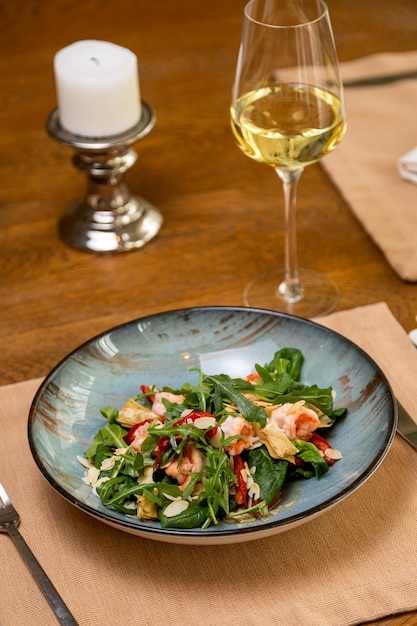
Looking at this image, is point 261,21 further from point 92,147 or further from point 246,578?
point 246,578

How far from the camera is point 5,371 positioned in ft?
4.05

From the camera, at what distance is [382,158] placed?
1599 millimetres

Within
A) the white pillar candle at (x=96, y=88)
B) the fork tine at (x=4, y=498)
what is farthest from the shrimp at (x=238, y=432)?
the white pillar candle at (x=96, y=88)

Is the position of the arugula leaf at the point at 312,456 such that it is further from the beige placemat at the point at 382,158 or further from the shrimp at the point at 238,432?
the beige placemat at the point at 382,158

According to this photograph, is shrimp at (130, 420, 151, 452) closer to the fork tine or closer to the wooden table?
the fork tine

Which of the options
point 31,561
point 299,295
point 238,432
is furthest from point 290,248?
point 31,561

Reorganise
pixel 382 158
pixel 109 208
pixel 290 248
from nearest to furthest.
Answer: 1. pixel 290 248
2. pixel 109 208
3. pixel 382 158

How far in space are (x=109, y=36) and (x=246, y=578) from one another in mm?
1417

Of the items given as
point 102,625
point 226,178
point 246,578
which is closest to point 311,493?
point 246,578

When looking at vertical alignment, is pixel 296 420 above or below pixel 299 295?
above

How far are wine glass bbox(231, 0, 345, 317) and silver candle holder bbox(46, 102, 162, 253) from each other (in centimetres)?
27

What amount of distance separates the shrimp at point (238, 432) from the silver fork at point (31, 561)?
220 millimetres

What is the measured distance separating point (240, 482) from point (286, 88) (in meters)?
0.53

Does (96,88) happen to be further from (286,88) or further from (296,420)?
(296,420)
